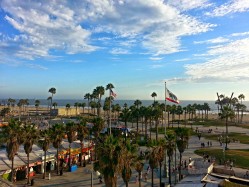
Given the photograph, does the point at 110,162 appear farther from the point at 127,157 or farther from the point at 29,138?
the point at 29,138

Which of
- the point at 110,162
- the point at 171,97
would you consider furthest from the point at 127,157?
the point at 171,97

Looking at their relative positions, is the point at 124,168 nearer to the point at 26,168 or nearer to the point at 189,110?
the point at 26,168

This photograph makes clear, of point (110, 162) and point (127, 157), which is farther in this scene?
point (127, 157)

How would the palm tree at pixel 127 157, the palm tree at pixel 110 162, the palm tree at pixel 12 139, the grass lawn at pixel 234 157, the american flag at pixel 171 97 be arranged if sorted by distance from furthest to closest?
the grass lawn at pixel 234 157 → the american flag at pixel 171 97 → the palm tree at pixel 12 139 → the palm tree at pixel 127 157 → the palm tree at pixel 110 162

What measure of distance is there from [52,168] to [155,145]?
889 inches

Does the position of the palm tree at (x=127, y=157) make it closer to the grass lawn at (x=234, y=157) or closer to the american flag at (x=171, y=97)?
the american flag at (x=171, y=97)

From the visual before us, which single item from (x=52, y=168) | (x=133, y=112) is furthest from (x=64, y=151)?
(x=133, y=112)

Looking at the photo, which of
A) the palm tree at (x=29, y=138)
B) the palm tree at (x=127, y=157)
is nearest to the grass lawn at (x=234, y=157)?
the palm tree at (x=127, y=157)

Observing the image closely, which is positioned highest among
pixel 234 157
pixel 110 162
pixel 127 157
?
pixel 127 157

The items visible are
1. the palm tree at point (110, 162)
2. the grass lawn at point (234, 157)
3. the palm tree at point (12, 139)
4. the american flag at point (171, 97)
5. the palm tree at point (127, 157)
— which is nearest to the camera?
the palm tree at point (110, 162)

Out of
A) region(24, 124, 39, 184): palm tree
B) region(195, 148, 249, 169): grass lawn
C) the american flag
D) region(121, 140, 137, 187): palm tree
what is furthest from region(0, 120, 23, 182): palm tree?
region(195, 148, 249, 169): grass lawn

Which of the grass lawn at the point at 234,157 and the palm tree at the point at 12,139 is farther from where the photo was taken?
the grass lawn at the point at 234,157

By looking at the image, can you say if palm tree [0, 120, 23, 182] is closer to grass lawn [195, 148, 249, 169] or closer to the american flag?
the american flag

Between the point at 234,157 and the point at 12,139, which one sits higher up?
the point at 12,139
